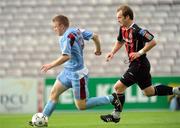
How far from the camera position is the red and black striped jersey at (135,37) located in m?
9.49

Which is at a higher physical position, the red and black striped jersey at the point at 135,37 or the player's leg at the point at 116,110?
the red and black striped jersey at the point at 135,37

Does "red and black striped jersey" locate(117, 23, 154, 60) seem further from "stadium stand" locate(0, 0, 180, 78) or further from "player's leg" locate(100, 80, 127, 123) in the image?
"stadium stand" locate(0, 0, 180, 78)

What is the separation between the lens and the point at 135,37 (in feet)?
31.4

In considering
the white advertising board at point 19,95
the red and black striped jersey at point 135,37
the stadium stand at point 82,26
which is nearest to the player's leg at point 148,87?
the red and black striped jersey at point 135,37

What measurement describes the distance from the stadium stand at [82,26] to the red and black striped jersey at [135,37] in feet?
34.2

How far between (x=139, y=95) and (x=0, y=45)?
5952mm

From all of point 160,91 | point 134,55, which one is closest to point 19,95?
point 160,91

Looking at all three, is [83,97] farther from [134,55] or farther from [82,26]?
[82,26]

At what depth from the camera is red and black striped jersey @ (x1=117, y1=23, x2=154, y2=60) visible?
31.1 ft

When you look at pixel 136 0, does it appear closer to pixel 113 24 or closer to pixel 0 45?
pixel 113 24

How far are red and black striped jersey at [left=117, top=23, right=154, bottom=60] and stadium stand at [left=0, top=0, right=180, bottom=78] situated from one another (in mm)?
10430

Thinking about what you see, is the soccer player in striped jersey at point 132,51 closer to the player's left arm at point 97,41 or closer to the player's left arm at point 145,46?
the player's left arm at point 145,46

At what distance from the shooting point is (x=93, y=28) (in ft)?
69.4

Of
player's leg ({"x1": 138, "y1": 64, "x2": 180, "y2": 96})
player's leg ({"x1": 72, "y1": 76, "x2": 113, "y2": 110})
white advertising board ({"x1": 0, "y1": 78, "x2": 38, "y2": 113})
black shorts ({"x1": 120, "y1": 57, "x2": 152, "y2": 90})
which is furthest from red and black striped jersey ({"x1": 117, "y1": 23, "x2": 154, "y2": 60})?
white advertising board ({"x1": 0, "y1": 78, "x2": 38, "y2": 113})
